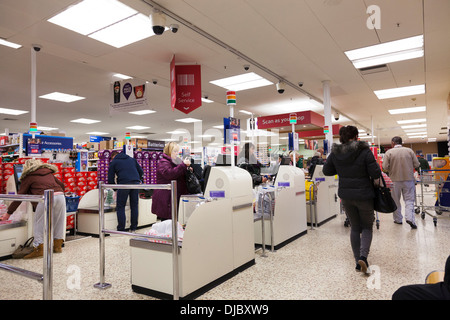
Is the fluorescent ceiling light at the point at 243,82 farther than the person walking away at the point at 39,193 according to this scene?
Yes

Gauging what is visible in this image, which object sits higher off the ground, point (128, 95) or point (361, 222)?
point (128, 95)

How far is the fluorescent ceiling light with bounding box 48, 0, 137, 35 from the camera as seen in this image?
416 cm

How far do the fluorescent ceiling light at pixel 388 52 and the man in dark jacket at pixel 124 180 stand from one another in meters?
4.92

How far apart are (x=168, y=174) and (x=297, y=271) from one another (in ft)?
6.60

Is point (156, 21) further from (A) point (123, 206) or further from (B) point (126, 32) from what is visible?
(A) point (123, 206)

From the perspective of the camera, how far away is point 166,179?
4117mm

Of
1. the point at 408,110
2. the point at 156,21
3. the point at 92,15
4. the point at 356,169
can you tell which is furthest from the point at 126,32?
the point at 408,110

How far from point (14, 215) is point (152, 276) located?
3079 millimetres

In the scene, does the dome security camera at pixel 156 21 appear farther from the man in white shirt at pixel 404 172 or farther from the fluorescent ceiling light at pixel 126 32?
the man in white shirt at pixel 404 172

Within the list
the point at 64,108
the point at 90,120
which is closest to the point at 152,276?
the point at 64,108

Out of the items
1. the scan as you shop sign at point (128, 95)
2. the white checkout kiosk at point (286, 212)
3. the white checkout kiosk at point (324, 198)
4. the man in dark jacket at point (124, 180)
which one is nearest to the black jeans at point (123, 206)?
the man in dark jacket at point (124, 180)

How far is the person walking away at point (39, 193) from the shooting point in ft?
14.6

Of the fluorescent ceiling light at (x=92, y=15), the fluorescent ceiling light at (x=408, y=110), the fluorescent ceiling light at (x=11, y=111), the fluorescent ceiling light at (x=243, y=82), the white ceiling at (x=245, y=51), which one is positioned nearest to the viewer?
the fluorescent ceiling light at (x=92, y=15)

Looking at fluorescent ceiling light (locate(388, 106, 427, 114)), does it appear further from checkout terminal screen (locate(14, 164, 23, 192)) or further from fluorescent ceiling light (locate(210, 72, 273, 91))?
checkout terminal screen (locate(14, 164, 23, 192))
